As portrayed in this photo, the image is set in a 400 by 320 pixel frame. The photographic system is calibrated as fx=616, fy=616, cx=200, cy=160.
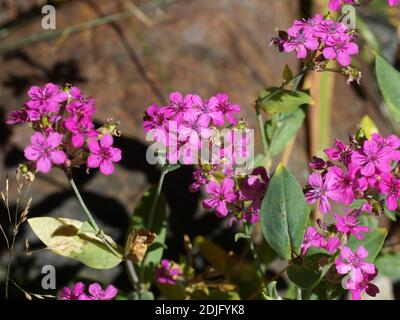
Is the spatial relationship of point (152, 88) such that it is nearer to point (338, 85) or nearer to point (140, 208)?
point (140, 208)

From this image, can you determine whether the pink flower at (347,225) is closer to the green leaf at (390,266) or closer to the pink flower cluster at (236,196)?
the pink flower cluster at (236,196)

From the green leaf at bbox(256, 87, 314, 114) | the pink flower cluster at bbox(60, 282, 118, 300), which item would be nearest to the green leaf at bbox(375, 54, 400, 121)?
the green leaf at bbox(256, 87, 314, 114)

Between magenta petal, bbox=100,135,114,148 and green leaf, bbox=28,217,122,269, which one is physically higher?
magenta petal, bbox=100,135,114,148

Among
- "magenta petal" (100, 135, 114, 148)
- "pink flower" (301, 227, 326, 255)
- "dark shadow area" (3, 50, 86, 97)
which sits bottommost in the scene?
"pink flower" (301, 227, 326, 255)

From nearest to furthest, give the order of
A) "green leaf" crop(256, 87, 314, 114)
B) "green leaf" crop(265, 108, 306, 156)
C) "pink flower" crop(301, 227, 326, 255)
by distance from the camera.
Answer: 1. "pink flower" crop(301, 227, 326, 255)
2. "green leaf" crop(256, 87, 314, 114)
3. "green leaf" crop(265, 108, 306, 156)

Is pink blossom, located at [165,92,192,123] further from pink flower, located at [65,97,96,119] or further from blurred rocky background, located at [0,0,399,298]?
blurred rocky background, located at [0,0,399,298]
